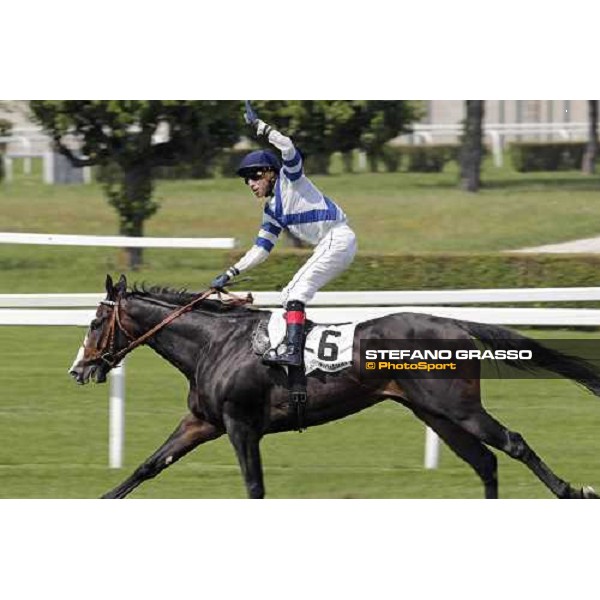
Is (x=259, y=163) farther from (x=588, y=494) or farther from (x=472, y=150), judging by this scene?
(x=472, y=150)

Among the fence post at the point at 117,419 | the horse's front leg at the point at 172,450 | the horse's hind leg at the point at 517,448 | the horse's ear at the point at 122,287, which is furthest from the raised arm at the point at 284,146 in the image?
the fence post at the point at 117,419

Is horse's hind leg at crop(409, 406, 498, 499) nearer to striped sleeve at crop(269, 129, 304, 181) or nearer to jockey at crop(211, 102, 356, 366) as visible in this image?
jockey at crop(211, 102, 356, 366)

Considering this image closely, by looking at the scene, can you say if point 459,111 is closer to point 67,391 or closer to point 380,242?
point 380,242

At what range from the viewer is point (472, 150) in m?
12.6

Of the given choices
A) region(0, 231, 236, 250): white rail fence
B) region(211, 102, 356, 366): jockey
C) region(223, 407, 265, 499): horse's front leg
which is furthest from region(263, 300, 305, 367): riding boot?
region(0, 231, 236, 250): white rail fence

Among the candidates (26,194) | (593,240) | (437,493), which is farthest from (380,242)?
(437,493)

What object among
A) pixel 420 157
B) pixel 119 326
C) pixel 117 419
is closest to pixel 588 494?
pixel 119 326

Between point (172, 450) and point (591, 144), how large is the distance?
8.74 metres

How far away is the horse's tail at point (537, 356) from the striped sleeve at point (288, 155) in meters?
0.88

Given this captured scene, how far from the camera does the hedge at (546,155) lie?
1327 centimetres

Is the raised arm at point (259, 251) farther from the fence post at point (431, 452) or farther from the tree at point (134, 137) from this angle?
the tree at point (134, 137)

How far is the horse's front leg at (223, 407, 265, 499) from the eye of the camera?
5328mm

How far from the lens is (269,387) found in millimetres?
5418

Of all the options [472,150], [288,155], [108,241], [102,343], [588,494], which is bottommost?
[588,494]
